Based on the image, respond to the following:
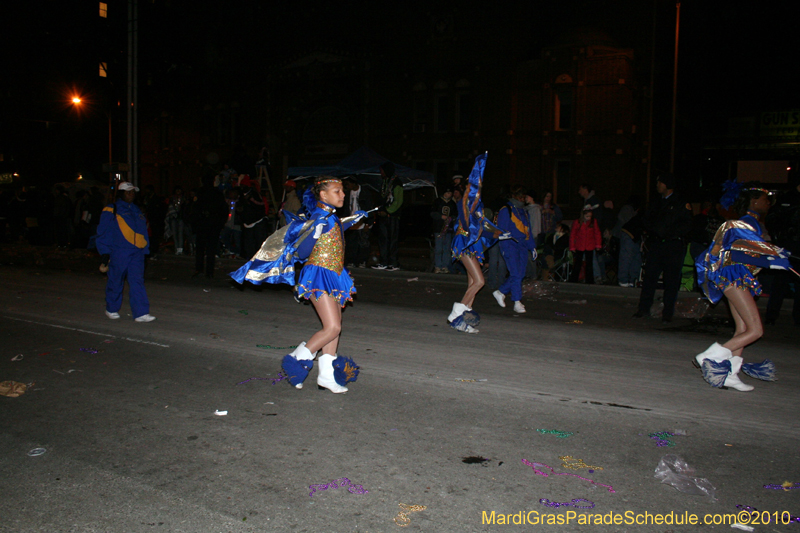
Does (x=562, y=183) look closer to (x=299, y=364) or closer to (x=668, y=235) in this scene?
(x=668, y=235)

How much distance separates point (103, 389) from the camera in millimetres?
5285

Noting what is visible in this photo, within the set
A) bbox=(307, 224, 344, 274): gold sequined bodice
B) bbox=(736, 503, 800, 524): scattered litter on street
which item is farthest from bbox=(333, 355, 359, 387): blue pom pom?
bbox=(736, 503, 800, 524): scattered litter on street

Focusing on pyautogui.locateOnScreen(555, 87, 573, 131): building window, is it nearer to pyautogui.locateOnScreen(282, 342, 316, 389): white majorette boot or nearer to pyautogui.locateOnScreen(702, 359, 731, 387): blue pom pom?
pyautogui.locateOnScreen(702, 359, 731, 387): blue pom pom

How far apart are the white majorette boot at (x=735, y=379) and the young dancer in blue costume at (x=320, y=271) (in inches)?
130

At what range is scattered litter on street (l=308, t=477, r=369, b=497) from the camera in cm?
341

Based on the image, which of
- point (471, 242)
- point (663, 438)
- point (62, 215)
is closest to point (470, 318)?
point (471, 242)

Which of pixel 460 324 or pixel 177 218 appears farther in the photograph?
pixel 177 218

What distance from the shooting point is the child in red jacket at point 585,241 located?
1216 cm

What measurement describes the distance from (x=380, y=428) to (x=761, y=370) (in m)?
3.68

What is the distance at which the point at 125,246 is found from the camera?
312 inches

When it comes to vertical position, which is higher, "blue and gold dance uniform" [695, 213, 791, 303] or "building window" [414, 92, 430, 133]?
"building window" [414, 92, 430, 133]

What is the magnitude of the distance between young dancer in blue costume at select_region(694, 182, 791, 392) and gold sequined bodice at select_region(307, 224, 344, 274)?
3.38 m

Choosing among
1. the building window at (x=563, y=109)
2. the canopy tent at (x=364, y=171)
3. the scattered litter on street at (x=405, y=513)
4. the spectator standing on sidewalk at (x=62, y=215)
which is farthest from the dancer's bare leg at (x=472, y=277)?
the building window at (x=563, y=109)

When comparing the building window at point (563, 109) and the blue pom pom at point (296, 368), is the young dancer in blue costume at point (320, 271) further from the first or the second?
the building window at point (563, 109)
